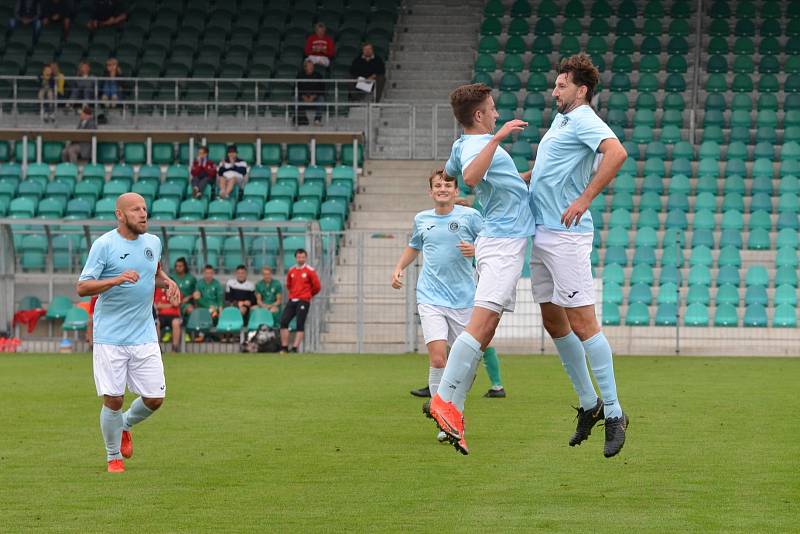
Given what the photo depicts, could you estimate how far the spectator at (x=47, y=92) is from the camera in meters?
30.9

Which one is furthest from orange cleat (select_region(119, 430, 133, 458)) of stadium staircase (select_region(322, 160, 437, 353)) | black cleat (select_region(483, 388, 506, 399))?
stadium staircase (select_region(322, 160, 437, 353))

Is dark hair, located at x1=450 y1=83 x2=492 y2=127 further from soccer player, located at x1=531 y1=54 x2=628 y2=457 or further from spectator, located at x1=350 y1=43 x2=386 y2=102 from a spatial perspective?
spectator, located at x1=350 y1=43 x2=386 y2=102

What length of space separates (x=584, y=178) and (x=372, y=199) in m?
20.4

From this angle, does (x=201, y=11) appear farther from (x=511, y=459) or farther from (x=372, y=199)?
(x=511, y=459)

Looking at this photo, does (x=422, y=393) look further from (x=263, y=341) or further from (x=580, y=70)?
(x=263, y=341)

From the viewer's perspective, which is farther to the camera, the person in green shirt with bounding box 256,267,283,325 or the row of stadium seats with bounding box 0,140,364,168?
the row of stadium seats with bounding box 0,140,364,168

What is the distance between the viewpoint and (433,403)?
8523 millimetres

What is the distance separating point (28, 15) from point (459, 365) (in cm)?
2837

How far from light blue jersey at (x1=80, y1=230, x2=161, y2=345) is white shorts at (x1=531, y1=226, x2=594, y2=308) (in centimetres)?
258

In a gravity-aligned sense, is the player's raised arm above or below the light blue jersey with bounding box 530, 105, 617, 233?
below

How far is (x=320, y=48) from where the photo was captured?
3145 cm

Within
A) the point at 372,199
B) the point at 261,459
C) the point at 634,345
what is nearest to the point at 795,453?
the point at 261,459

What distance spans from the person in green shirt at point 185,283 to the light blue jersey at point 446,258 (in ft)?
37.9

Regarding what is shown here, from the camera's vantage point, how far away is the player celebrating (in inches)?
502
